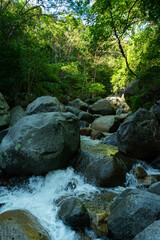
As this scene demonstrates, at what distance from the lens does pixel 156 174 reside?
4.60m

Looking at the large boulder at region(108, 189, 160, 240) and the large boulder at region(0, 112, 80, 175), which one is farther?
the large boulder at region(0, 112, 80, 175)

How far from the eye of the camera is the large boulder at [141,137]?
513cm

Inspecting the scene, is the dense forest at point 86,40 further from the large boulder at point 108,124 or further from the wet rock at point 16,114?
the large boulder at point 108,124

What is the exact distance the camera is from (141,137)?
5125 millimetres

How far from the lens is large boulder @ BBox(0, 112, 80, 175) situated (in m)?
4.12

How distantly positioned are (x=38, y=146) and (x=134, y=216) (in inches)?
111

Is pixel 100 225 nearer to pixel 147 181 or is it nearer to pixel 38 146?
pixel 147 181

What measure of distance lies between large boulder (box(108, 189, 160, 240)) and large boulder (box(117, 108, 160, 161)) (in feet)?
9.48

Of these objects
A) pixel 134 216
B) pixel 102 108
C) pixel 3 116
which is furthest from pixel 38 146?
pixel 102 108

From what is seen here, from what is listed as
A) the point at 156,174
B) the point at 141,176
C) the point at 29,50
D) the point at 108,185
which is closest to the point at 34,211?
the point at 108,185

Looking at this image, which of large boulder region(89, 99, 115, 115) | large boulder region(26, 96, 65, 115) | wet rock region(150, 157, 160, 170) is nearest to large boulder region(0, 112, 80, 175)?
large boulder region(26, 96, 65, 115)

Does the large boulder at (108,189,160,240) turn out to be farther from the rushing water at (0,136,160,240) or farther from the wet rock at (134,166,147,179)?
the wet rock at (134,166,147,179)

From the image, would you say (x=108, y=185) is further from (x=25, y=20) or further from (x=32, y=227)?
(x=25, y=20)

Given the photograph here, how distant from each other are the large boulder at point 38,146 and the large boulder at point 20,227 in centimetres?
149
